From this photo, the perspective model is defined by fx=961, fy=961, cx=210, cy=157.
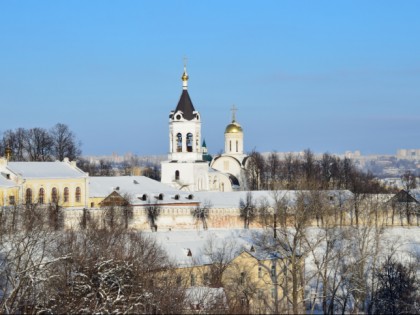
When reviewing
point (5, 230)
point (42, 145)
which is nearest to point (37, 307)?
point (5, 230)

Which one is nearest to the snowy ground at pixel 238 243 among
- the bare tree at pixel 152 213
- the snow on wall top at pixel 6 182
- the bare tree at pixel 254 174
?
the bare tree at pixel 152 213

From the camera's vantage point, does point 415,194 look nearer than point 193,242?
No

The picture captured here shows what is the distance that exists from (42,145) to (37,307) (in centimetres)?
4637

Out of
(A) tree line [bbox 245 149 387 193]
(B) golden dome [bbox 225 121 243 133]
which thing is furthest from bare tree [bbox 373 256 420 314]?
(B) golden dome [bbox 225 121 243 133]

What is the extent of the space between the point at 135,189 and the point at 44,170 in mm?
5117

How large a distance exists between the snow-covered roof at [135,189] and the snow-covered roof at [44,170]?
5.55ft

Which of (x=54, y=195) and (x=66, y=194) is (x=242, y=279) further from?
(x=66, y=194)

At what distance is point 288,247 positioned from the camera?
32.7 meters

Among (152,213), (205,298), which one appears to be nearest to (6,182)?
(152,213)

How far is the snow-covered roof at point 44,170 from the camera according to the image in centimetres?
4416

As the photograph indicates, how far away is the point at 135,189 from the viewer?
158ft

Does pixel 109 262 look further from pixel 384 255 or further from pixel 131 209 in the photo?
pixel 131 209

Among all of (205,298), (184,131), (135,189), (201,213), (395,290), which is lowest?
(395,290)

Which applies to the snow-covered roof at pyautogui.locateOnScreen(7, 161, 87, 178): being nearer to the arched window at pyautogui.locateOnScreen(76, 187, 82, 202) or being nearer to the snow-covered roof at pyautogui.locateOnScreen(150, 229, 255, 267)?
the arched window at pyautogui.locateOnScreen(76, 187, 82, 202)
